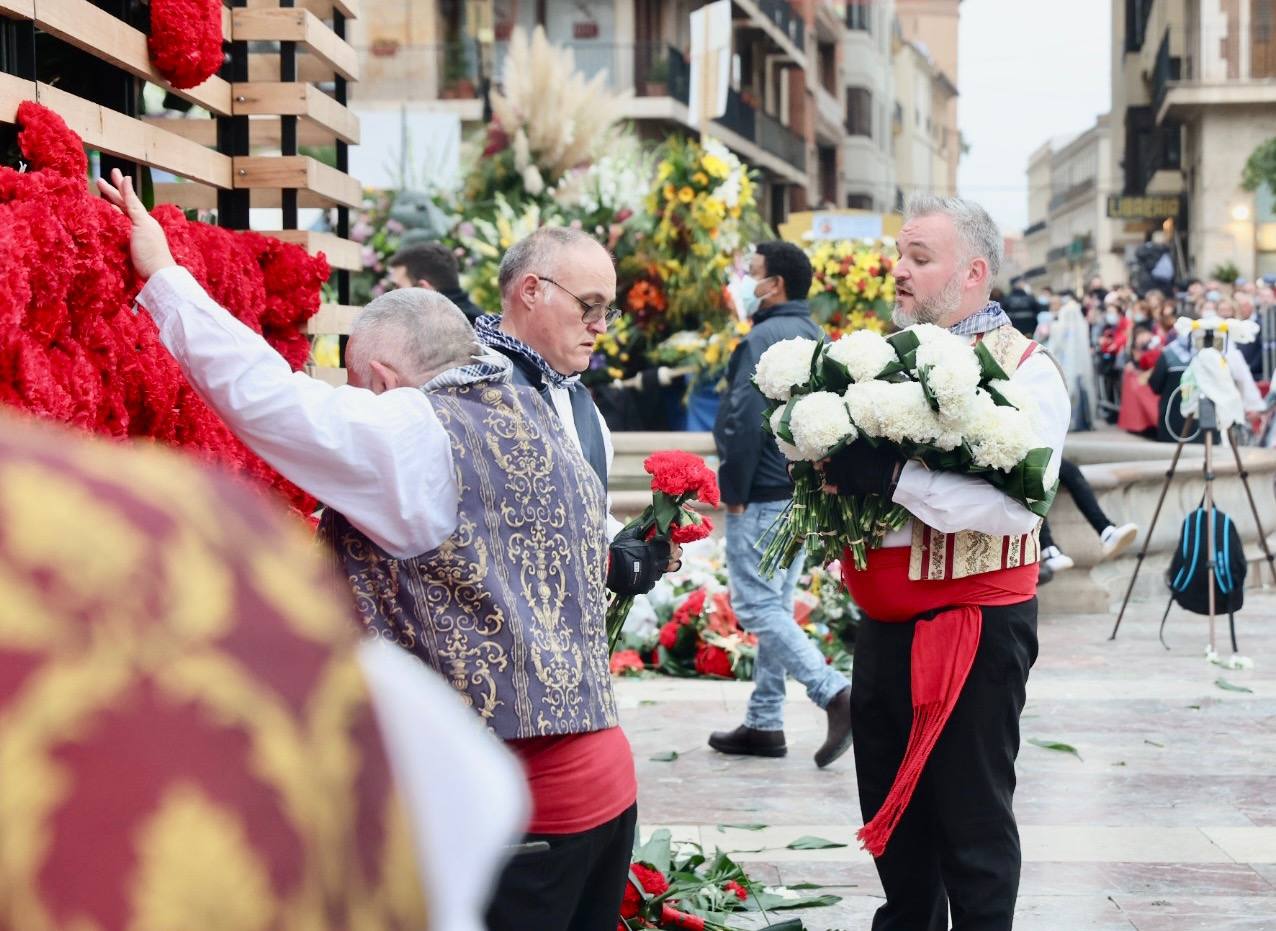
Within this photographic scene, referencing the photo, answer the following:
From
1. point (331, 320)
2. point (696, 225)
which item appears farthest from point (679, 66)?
point (331, 320)

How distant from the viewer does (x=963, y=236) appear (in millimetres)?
3832

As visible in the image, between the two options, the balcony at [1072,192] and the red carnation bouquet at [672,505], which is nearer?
the red carnation bouquet at [672,505]

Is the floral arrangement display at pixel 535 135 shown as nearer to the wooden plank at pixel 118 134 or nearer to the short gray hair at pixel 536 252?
the wooden plank at pixel 118 134

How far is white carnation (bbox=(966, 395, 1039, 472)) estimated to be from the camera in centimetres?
352

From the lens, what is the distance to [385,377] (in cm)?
280

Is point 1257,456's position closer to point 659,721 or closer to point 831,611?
point 831,611

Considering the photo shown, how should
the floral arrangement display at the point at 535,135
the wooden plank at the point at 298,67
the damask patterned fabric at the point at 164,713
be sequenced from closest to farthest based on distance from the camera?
1. the damask patterned fabric at the point at 164,713
2. the wooden plank at the point at 298,67
3. the floral arrangement display at the point at 535,135

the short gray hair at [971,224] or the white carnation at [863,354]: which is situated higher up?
the short gray hair at [971,224]

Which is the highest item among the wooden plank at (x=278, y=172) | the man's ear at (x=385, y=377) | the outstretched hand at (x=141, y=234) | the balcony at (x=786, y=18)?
the balcony at (x=786, y=18)

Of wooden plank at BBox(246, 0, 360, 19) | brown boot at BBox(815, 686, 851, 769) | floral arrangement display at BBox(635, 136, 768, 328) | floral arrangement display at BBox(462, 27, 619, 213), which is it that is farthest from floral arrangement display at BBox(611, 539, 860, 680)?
floral arrangement display at BBox(462, 27, 619, 213)

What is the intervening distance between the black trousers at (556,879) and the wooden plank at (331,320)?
2284mm

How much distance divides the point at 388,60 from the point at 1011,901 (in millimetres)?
31541

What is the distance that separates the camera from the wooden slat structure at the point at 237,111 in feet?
11.3

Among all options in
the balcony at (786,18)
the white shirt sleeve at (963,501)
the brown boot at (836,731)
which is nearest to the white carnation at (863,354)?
the white shirt sleeve at (963,501)
